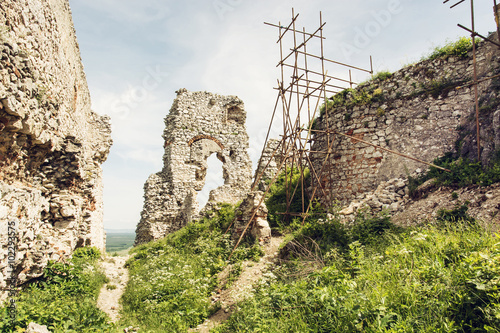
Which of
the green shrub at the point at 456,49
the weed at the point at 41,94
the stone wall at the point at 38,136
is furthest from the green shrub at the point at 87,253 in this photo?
the green shrub at the point at 456,49

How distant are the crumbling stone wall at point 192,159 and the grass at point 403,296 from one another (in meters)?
8.47

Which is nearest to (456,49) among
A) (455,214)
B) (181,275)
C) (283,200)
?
(455,214)

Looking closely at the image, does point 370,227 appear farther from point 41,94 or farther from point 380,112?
point 41,94

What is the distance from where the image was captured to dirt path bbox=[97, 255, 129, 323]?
280 inches

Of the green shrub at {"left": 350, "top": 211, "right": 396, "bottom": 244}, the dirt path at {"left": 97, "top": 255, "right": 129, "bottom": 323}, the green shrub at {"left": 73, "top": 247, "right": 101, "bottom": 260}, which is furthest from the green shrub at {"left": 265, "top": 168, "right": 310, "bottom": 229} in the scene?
the green shrub at {"left": 73, "top": 247, "right": 101, "bottom": 260}

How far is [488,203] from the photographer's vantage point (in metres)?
6.52

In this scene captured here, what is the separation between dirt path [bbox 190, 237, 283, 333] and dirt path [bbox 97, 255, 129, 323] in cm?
180

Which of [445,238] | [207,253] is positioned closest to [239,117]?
[207,253]

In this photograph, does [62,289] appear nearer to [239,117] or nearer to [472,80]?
[472,80]

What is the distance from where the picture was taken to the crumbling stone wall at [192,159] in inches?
571

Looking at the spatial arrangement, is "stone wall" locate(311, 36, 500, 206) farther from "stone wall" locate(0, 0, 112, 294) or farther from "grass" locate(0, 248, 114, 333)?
"stone wall" locate(0, 0, 112, 294)

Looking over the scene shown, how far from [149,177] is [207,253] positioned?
247 inches

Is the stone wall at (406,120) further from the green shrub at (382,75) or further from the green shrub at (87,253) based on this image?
the green shrub at (87,253)

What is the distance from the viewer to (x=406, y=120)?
9.92m
